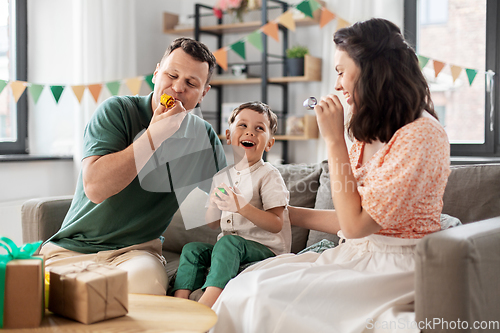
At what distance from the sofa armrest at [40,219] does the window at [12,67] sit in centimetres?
164

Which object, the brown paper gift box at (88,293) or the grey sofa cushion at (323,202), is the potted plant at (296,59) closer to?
the grey sofa cushion at (323,202)

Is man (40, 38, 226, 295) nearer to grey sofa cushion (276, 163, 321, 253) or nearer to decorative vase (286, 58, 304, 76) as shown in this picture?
grey sofa cushion (276, 163, 321, 253)

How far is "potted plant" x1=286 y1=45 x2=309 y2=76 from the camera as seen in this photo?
11.3 feet

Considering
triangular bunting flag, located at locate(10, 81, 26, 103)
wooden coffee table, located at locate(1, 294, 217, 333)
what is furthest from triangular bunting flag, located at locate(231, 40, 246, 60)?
wooden coffee table, located at locate(1, 294, 217, 333)

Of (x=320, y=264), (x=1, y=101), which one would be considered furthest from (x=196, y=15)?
(x=320, y=264)

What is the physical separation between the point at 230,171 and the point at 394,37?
28.5 inches

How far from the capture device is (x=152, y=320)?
104cm

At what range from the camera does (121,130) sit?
1.59m

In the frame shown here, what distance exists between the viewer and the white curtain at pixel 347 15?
3102 mm

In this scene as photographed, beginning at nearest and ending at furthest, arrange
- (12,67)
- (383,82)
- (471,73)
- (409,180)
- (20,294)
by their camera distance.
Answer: (20,294)
(409,180)
(383,82)
(471,73)
(12,67)

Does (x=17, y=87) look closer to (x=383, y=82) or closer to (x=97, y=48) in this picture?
(x=97, y=48)

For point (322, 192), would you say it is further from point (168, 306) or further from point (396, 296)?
point (168, 306)

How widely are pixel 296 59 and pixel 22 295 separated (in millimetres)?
2797

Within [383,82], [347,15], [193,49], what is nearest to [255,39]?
[347,15]
